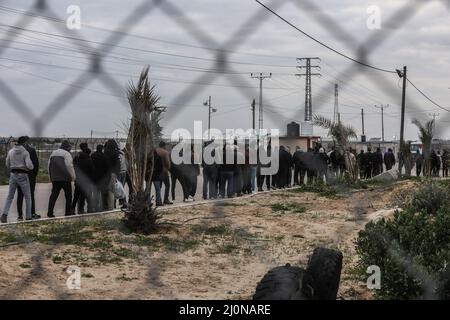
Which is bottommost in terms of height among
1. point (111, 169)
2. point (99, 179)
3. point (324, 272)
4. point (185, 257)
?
point (185, 257)

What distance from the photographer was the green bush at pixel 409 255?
4094 millimetres

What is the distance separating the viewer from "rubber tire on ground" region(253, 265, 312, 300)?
3.54m

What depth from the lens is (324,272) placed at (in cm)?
421

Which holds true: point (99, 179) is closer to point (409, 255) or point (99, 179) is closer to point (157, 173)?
point (157, 173)

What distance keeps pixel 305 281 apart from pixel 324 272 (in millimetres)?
487

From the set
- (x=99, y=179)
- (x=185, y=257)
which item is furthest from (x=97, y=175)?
(x=185, y=257)

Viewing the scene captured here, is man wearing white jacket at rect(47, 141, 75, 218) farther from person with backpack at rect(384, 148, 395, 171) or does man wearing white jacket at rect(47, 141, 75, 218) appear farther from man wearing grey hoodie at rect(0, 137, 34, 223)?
person with backpack at rect(384, 148, 395, 171)

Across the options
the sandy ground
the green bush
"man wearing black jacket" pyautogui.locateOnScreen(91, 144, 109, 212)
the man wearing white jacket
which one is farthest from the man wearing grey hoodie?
the green bush

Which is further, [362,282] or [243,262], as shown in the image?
[243,262]

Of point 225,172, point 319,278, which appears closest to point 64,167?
point 225,172

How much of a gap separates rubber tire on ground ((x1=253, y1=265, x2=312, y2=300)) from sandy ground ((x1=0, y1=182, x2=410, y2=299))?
53 centimetres
